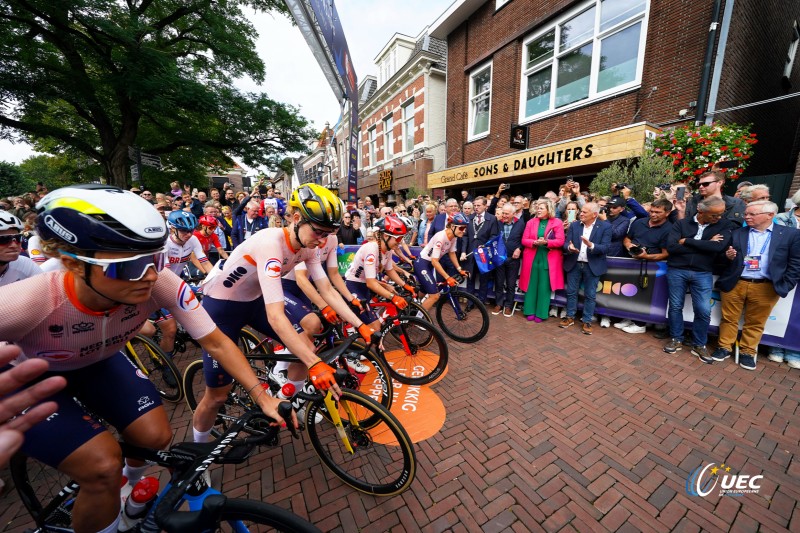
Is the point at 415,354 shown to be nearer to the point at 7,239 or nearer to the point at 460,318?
the point at 460,318

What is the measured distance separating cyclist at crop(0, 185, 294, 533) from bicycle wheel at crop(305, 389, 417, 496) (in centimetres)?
85

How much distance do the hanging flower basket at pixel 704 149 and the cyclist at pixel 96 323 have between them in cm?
858

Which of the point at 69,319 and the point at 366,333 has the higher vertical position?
the point at 69,319

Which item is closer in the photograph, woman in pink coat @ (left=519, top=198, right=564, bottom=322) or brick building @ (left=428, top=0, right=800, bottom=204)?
woman in pink coat @ (left=519, top=198, right=564, bottom=322)

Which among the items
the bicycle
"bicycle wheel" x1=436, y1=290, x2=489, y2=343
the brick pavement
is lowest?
the brick pavement

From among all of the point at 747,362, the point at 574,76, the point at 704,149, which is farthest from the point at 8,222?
the point at 574,76

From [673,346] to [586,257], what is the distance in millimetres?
1757

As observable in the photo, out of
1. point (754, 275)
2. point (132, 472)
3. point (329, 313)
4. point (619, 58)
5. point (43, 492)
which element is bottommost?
point (43, 492)

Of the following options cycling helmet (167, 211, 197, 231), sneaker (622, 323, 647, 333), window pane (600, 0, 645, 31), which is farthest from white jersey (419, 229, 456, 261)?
window pane (600, 0, 645, 31)

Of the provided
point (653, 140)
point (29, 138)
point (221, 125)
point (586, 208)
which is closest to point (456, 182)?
point (653, 140)

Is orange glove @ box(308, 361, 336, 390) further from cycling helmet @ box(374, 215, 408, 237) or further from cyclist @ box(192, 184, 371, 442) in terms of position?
cycling helmet @ box(374, 215, 408, 237)

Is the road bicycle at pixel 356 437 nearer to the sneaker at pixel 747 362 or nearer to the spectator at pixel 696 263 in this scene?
the spectator at pixel 696 263

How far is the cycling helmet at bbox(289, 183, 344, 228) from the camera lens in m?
2.37

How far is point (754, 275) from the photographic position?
400 cm
